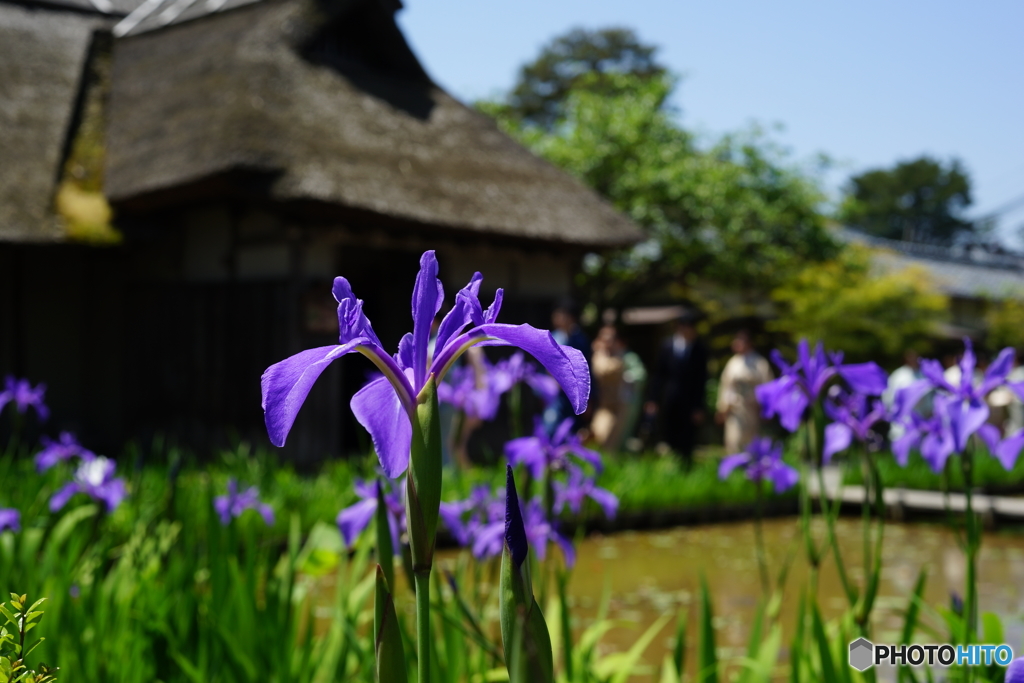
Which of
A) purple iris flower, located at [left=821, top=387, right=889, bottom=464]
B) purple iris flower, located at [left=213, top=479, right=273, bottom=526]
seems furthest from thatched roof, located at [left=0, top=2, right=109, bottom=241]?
purple iris flower, located at [left=821, top=387, right=889, bottom=464]

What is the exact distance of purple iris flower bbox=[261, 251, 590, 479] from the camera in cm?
74

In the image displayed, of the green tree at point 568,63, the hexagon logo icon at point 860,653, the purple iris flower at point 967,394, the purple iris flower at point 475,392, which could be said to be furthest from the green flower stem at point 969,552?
the green tree at point 568,63

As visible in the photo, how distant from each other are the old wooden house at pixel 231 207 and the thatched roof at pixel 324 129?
28mm

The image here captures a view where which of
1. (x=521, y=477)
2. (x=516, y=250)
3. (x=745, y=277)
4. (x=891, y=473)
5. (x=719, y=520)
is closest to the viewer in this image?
(x=521, y=477)

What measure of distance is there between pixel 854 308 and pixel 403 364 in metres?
15.1

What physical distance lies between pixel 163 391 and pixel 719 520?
494cm

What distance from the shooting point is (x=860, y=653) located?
174cm

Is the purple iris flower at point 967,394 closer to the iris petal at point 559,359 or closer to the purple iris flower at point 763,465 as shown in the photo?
the purple iris flower at point 763,465

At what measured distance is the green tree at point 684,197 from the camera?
13.8 metres

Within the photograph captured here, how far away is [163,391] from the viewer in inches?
328

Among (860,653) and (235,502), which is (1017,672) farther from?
(235,502)

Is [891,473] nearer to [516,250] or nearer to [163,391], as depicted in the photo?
[516,250]

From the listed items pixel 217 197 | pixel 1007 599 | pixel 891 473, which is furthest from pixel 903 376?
pixel 217 197

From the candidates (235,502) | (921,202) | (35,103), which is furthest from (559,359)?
(921,202)
